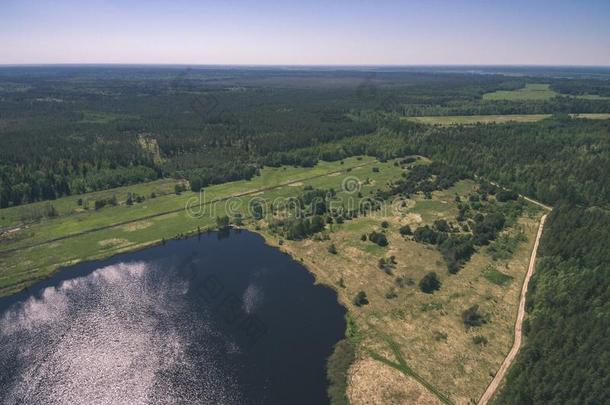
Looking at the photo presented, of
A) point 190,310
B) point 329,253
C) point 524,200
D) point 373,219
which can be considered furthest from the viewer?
point 524,200

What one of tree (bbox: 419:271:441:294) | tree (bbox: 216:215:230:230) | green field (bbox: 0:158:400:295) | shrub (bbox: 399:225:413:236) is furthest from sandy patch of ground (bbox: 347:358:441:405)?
green field (bbox: 0:158:400:295)

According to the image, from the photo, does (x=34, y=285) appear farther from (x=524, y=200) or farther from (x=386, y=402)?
Answer: (x=524, y=200)

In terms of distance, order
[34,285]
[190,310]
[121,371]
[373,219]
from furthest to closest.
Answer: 1. [373,219]
2. [34,285]
3. [190,310]
4. [121,371]

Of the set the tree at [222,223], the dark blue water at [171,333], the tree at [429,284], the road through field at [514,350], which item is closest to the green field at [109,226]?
the tree at [222,223]

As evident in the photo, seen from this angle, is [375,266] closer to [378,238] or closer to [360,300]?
[378,238]

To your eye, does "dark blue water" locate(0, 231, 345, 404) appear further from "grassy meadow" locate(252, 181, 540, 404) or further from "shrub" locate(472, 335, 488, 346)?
"shrub" locate(472, 335, 488, 346)

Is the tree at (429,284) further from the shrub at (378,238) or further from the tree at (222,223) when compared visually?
the tree at (222,223)

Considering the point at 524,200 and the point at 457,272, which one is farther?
the point at 524,200

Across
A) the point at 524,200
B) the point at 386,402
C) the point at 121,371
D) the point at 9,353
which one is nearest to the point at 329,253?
the point at 386,402
